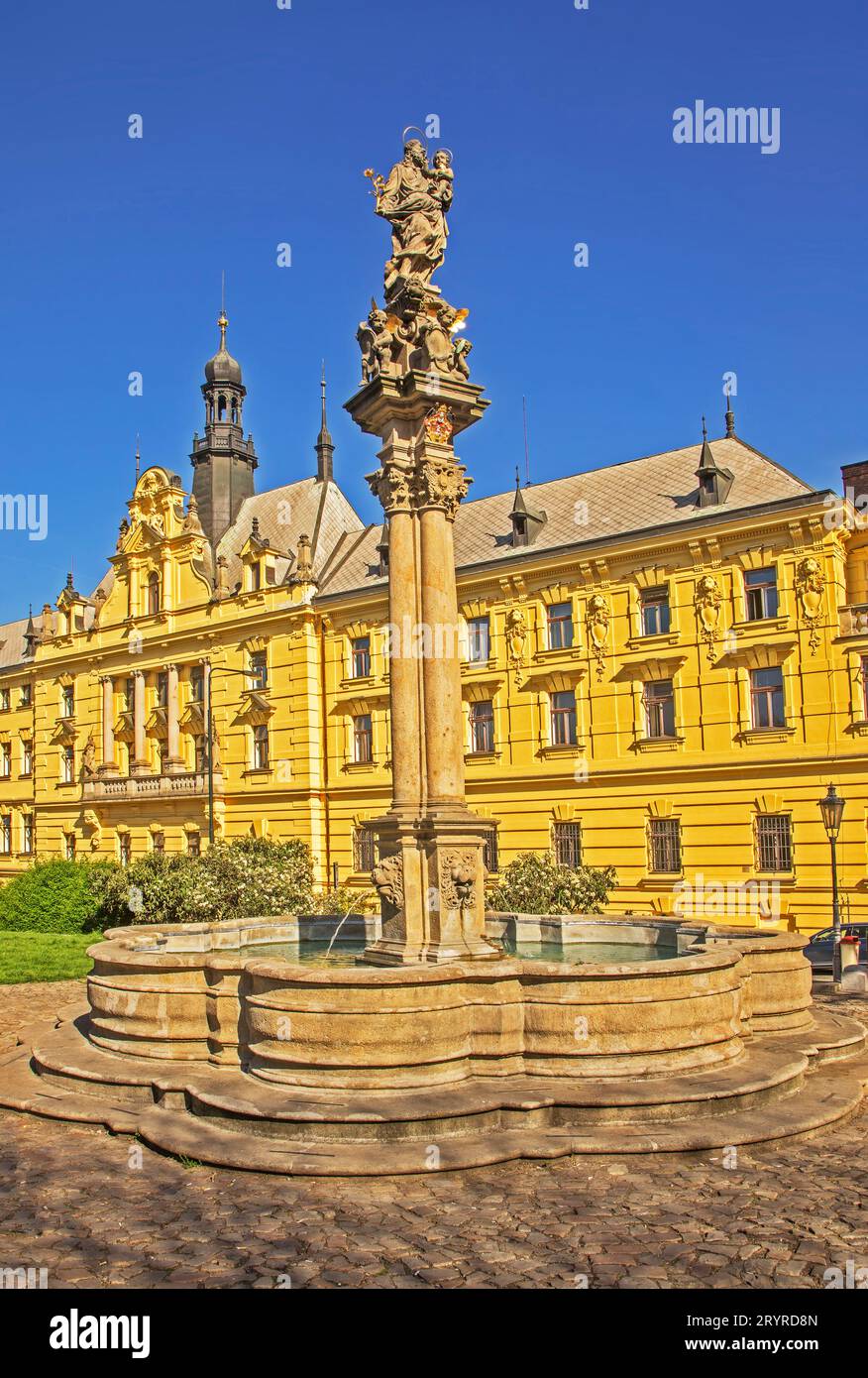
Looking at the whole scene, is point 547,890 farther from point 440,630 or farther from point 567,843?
point 440,630

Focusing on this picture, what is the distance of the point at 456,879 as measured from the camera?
11828 millimetres

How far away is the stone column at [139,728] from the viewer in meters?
40.8

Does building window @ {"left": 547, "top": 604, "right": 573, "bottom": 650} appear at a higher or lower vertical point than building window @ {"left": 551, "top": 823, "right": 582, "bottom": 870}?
higher

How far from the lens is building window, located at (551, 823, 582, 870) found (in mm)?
30438

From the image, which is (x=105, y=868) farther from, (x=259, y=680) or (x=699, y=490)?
(x=699, y=490)

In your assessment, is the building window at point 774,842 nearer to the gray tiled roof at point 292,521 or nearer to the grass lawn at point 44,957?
the grass lawn at point 44,957

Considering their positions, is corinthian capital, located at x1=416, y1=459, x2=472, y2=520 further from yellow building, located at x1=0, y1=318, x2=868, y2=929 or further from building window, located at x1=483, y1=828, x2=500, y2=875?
building window, located at x1=483, y1=828, x2=500, y2=875

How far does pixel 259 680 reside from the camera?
124 ft

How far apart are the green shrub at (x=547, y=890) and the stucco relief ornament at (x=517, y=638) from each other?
7488 millimetres

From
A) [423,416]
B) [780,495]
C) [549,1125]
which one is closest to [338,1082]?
[549,1125]

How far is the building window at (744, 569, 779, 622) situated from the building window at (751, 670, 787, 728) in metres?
1.45

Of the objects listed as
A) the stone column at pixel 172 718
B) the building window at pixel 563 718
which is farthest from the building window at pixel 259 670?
the building window at pixel 563 718

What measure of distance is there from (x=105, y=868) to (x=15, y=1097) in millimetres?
25256

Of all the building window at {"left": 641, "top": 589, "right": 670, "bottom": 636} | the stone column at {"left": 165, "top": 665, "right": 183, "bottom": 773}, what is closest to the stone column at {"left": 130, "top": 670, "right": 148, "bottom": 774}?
the stone column at {"left": 165, "top": 665, "right": 183, "bottom": 773}
